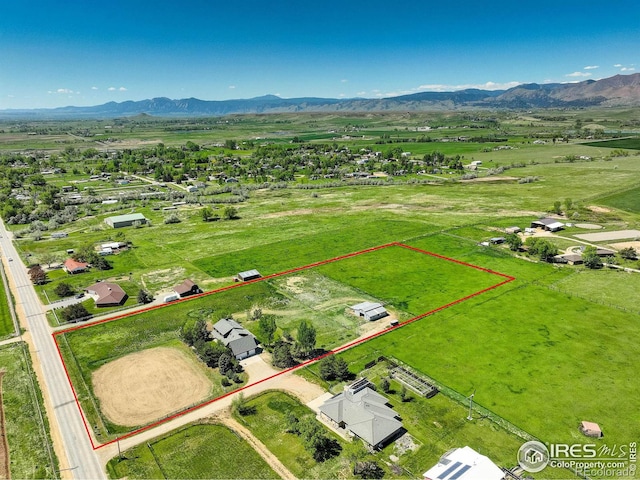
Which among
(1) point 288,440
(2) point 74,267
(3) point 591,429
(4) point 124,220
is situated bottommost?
(1) point 288,440

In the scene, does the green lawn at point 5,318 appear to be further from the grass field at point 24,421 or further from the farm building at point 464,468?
the farm building at point 464,468

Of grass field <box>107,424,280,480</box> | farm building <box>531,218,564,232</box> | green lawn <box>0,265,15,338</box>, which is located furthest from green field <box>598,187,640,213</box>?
green lawn <box>0,265,15,338</box>

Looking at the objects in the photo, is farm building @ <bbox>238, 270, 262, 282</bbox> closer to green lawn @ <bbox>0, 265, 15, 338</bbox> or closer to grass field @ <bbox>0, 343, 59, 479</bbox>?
grass field @ <bbox>0, 343, 59, 479</bbox>

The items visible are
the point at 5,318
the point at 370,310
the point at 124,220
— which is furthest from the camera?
the point at 124,220

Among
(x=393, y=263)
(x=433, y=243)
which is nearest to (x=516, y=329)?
(x=393, y=263)

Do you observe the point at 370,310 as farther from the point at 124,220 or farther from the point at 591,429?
the point at 124,220

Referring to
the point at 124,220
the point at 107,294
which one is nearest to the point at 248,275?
the point at 107,294

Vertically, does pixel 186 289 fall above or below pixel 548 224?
below
